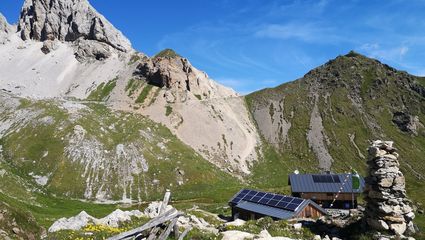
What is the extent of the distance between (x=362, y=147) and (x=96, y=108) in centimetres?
10946

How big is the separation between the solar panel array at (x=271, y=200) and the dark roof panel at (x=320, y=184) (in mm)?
14353

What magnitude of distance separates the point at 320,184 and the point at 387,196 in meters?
43.0

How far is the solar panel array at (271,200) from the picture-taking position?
5475cm

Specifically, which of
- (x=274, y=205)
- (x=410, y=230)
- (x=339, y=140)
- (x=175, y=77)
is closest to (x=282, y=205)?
(x=274, y=205)

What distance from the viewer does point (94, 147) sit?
112000 mm

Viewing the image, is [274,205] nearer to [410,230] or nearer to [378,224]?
[378,224]

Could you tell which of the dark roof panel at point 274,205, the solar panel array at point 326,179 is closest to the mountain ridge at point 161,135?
the dark roof panel at point 274,205

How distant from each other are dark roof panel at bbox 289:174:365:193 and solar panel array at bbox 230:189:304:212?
14.4 m

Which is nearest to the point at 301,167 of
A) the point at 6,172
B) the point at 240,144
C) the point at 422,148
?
the point at 240,144

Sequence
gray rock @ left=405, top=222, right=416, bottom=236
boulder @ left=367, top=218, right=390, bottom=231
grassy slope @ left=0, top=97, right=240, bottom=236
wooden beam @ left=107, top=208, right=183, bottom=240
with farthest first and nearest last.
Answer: grassy slope @ left=0, top=97, right=240, bottom=236
gray rock @ left=405, top=222, right=416, bottom=236
boulder @ left=367, top=218, right=390, bottom=231
wooden beam @ left=107, top=208, right=183, bottom=240

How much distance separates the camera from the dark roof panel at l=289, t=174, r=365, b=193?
243ft

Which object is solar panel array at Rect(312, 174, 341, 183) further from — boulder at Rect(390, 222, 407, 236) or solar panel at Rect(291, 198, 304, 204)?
boulder at Rect(390, 222, 407, 236)

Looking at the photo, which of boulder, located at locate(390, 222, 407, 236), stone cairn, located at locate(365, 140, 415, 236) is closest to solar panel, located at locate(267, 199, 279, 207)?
stone cairn, located at locate(365, 140, 415, 236)

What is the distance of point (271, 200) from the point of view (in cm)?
5819
